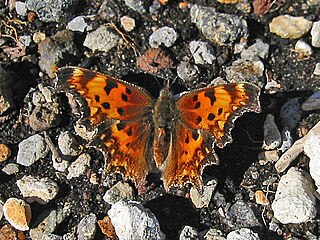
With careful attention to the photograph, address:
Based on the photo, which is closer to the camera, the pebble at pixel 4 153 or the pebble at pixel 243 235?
the pebble at pixel 243 235

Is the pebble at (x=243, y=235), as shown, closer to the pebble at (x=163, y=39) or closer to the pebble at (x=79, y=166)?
the pebble at (x=79, y=166)

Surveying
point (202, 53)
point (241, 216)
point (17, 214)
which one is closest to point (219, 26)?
point (202, 53)

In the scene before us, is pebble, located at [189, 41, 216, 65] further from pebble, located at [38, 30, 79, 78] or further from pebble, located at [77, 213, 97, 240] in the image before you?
pebble, located at [77, 213, 97, 240]

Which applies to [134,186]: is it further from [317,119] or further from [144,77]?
[317,119]

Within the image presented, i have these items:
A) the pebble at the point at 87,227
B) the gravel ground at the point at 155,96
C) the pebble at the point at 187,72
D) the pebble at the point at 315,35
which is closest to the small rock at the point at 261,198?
the gravel ground at the point at 155,96

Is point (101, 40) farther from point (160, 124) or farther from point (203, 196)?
point (203, 196)

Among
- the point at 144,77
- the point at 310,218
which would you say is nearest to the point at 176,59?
the point at 144,77

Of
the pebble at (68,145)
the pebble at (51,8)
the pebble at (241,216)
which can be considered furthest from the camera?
the pebble at (51,8)
